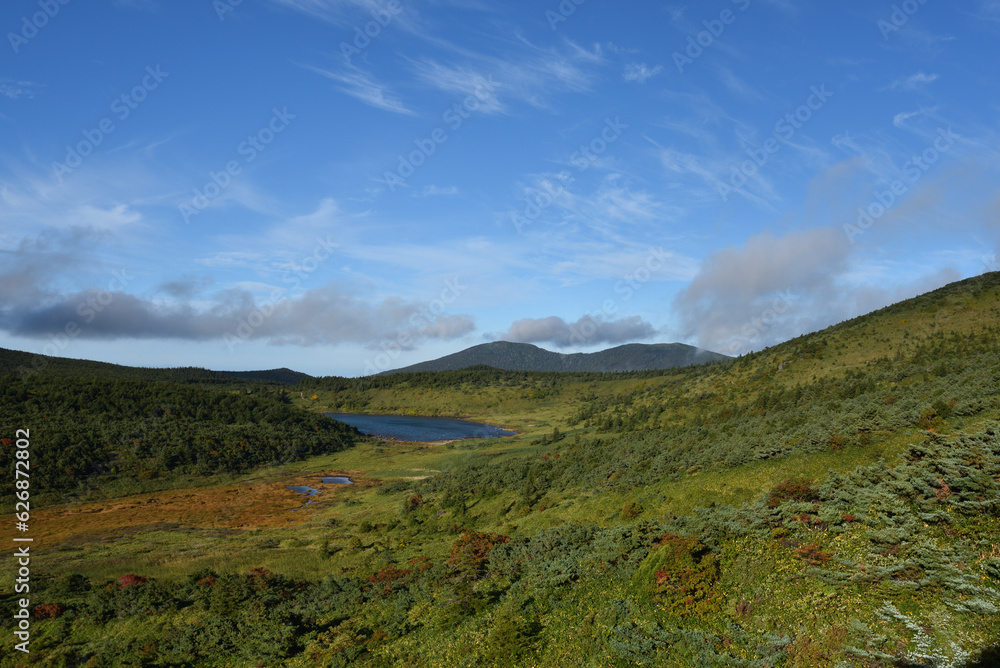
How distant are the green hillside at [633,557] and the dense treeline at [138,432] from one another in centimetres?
1329

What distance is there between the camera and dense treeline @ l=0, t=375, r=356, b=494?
66188mm

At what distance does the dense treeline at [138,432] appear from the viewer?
66188mm

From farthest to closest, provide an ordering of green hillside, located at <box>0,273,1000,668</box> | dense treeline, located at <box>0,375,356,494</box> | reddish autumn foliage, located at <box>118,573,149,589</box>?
1. dense treeline, located at <box>0,375,356,494</box>
2. reddish autumn foliage, located at <box>118,573,149,589</box>
3. green hillside, located at <box>0,273,1000,668</box>

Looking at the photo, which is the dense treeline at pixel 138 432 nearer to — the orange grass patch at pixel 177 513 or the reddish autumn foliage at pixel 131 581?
the orange grass patch at pixel 177 513

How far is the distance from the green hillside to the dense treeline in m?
13.3

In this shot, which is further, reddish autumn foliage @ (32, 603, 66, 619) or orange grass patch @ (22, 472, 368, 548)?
orange grass patch @ (22, 472, 368, 548)

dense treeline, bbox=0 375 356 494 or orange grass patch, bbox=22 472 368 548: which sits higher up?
dense treeline, bbox=0 375 356 494

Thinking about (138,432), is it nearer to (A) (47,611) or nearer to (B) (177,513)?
(B) (177,513)

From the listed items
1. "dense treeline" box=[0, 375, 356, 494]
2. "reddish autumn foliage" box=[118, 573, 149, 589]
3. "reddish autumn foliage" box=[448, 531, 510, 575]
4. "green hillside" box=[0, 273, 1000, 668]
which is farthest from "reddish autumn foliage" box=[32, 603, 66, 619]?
"dense treeline" box=[0, 375, 356, 494]

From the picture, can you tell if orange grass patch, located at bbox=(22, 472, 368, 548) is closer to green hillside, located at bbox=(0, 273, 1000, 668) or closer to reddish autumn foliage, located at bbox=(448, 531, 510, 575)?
green hillside, located at bbox=(0, 273, 1000, 668)

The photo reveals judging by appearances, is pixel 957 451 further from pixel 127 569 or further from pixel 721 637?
pixel 127 569

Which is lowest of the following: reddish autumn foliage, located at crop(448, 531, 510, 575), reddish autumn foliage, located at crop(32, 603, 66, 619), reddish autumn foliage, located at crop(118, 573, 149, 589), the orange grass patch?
the orange grass patch

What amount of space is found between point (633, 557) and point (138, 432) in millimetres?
87785

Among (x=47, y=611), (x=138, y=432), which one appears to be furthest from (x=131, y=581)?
(x=138, y=432)
